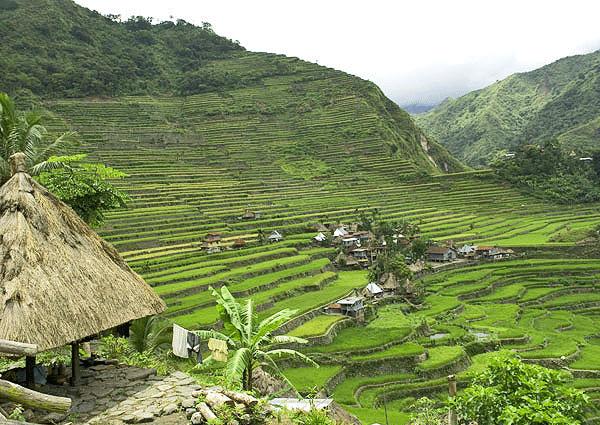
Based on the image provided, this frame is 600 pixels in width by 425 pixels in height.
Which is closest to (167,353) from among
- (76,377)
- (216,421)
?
(76,377)

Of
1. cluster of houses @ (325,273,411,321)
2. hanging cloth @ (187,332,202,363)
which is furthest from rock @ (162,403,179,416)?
cluster of houses @ (325,273,411,321)

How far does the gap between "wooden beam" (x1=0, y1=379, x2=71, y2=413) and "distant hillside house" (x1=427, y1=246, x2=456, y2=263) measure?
131 feet

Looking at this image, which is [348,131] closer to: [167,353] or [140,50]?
[140,50]

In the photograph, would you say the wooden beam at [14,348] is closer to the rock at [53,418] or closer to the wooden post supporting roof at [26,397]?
the wooden post supporting roof at [26,397]

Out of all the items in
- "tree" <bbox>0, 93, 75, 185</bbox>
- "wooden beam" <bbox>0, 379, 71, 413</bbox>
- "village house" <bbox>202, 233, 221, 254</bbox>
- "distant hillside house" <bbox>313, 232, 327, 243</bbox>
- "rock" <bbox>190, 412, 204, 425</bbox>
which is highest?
"tree" <bbox>0, 93, 75, 185</bbox>

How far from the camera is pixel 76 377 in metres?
7.50

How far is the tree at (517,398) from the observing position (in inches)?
256

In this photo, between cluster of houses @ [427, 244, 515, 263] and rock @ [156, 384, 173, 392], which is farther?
cluster of houses @ [427, 244, 515, 263]

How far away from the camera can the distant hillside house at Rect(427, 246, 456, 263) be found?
4194 centimetres

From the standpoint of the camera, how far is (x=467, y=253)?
139 ft

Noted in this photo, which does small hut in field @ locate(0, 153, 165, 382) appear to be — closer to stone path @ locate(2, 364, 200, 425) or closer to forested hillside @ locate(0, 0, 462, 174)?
stone path @ locate(2, 364, 200, 425)

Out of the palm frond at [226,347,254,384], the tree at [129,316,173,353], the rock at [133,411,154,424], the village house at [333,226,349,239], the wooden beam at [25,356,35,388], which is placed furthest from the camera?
the village house at [333,226,349,239]

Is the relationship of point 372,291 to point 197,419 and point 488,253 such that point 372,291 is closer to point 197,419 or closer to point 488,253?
point 488,253

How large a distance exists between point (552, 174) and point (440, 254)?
29556 mm
